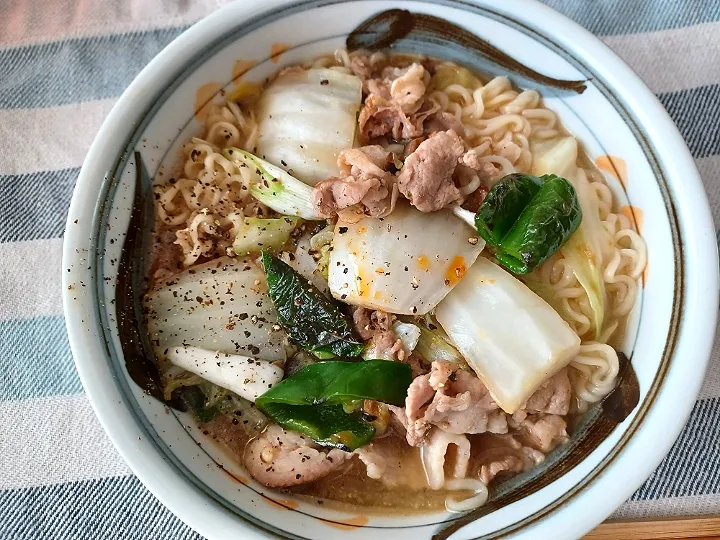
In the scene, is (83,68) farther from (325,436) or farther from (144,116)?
(325,436)

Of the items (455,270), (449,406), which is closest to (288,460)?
(449,406)

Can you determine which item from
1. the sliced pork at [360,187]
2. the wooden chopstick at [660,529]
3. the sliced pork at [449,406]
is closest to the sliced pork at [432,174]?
the sliced pork at [360,187]

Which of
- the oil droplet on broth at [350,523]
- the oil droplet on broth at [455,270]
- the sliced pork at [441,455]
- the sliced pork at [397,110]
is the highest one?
the sliced pork at [397,110]

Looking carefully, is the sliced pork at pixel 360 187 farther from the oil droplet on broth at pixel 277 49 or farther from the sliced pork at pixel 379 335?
the oil droplet on broth at pixel 277 49

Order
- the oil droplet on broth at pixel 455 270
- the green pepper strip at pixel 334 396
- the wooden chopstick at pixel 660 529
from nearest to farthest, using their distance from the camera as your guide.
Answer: the green pepper strip at pixel 334 396, the oil droplet on broth at pixel 455 270, the wooden chopstick at pixel 660 529

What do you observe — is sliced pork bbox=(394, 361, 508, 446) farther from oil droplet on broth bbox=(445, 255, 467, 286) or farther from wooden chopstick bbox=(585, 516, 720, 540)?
wooden chopstick bbox=(585, 516, 720, 540)

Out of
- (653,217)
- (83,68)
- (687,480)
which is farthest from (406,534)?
(83,68)

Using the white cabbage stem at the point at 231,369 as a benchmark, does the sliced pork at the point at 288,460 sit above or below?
below
